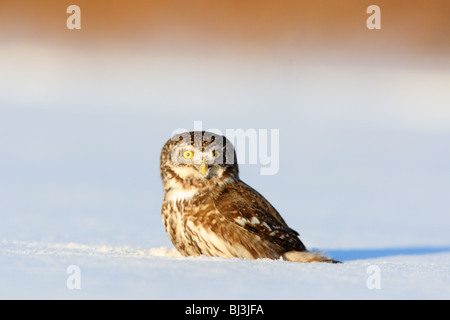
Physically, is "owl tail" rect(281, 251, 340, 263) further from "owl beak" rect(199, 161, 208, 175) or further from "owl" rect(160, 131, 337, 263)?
"owl beak" rect(199, 161, 208, 175)

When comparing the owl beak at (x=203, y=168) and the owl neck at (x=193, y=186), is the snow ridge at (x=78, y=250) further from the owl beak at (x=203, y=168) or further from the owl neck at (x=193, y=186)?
the owl beak at (x=203, y=168)

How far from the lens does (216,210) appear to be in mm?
5352

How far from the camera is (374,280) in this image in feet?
14.5

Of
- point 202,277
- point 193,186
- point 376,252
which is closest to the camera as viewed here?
point 202,277

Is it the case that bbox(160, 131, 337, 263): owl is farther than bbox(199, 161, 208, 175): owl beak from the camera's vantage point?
No

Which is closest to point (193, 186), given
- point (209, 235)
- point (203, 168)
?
point (203, 168)

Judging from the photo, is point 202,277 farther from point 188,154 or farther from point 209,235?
point 188,154

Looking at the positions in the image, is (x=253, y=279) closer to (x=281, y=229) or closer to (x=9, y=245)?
(x=281, y=229)

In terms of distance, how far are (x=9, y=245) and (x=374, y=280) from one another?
2534 mm

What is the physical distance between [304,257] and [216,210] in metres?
0.71

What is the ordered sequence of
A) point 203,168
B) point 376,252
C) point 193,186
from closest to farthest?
1. point 203,168
2. point 193,186
3. point 376,252

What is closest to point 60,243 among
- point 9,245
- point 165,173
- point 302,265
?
point 9,245

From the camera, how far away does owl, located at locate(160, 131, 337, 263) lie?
17.4 ft

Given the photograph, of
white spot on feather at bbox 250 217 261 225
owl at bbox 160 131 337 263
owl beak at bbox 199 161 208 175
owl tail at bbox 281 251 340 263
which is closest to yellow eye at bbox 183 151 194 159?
owl at bbox 160 131 337 263
